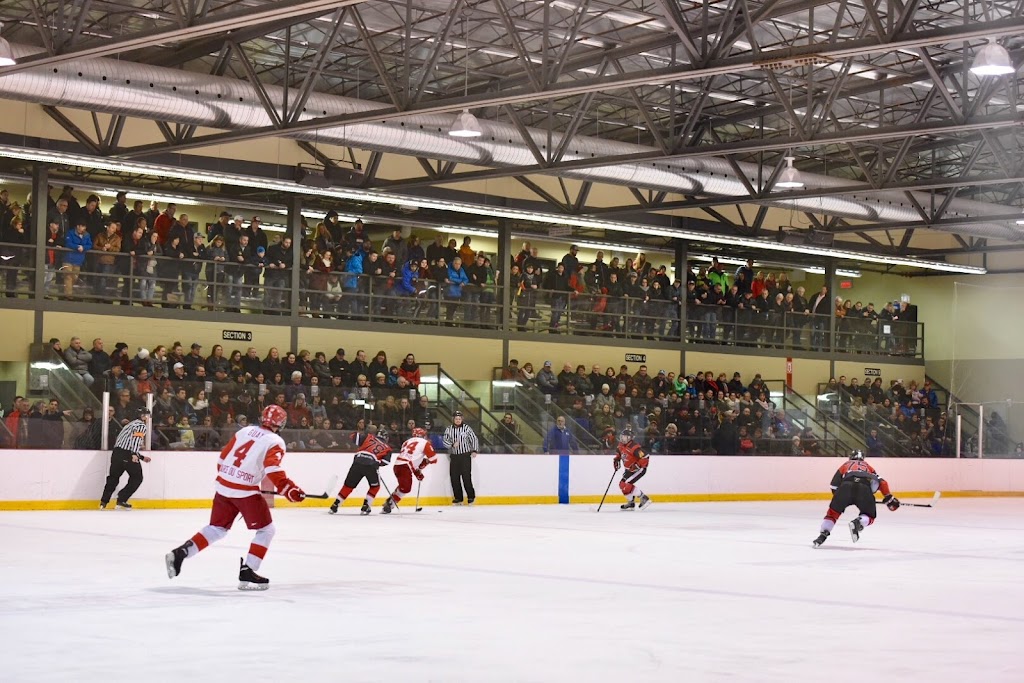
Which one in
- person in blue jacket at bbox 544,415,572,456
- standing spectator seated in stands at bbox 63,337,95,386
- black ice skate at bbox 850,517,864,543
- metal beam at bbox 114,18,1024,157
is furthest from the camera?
person in blue jacket at bbox 544,415,572,456

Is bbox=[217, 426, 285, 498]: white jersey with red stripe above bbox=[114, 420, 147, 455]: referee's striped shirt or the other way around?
above

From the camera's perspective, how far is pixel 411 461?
66.1ft

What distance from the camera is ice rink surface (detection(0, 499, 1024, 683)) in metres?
6.80

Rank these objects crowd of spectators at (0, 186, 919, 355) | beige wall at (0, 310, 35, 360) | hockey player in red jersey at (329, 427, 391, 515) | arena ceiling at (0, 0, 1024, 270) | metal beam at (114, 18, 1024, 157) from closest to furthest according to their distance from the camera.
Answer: metal beam at (114, 18, 1024, 157)
arena ceiling at (0, 0, 1024, 270)
hockey player in red jersey at (329, 427, 391, 515)
beige wall at (0, 310, 35, 360)
crowd of spectators at (0, 186, 919, 355)

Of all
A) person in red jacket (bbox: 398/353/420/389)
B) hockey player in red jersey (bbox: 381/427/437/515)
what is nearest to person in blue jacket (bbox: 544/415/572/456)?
person in red jacket (bbox: 398/353/420/389)

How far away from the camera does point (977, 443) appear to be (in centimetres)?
3191

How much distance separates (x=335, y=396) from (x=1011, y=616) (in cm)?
1525

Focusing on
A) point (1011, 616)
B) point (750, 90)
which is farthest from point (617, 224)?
point (1011, 616)

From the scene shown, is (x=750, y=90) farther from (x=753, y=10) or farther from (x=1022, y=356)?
(x=1022, y=356)

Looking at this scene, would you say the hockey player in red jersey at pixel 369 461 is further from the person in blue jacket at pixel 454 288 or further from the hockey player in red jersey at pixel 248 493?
the hockey player in red jersey at pixel 248 493

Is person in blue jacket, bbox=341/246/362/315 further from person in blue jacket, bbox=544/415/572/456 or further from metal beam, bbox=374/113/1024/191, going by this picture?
person in blue jacket, bbox=544/415/572/456

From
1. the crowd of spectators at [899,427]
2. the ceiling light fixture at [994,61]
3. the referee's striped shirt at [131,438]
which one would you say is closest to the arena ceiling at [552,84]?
the ceiling light fixture at [994,61]

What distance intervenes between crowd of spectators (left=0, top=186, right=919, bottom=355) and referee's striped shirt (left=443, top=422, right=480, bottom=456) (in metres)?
4.77

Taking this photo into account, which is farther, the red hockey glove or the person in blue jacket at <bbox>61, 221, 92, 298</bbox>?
the person in blue jacket at <bbox>61, 221, 92, 298</bbox>
